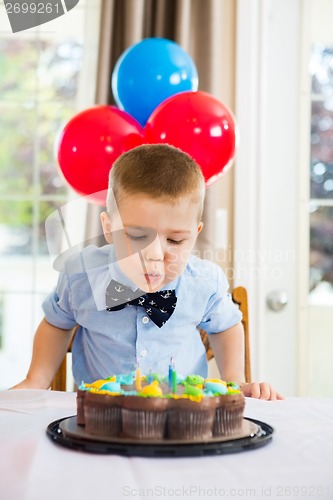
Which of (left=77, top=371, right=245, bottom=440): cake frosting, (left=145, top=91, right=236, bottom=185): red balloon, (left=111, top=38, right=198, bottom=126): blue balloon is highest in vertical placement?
(left=111, top=38, right=198, bottom=126): blue balloon

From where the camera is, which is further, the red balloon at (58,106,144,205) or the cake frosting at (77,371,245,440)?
the red balloon at (58,106,144,205)

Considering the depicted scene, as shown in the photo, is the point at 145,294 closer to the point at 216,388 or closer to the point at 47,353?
the point at 47,353

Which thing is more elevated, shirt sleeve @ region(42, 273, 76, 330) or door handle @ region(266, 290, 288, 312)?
shirt sleeve @ region(42, 273, 76, 330)

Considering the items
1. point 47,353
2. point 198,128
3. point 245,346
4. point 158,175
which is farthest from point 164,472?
point 198,128

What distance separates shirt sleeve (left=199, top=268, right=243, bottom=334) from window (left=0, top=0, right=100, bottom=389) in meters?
1.37

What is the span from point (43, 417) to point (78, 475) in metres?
0.32

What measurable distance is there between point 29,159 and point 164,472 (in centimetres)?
228

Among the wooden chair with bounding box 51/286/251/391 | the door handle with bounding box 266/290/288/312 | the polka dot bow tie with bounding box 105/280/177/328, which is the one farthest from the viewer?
the door handle with bounding box 266/290/288/312

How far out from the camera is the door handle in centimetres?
268

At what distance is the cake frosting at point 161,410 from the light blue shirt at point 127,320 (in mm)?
513

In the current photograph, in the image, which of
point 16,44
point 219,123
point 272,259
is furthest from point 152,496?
point 16,44

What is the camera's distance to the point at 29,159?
112 inches

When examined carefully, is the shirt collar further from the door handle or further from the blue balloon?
the door handle

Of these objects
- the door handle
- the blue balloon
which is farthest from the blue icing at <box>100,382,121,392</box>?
the door handle
